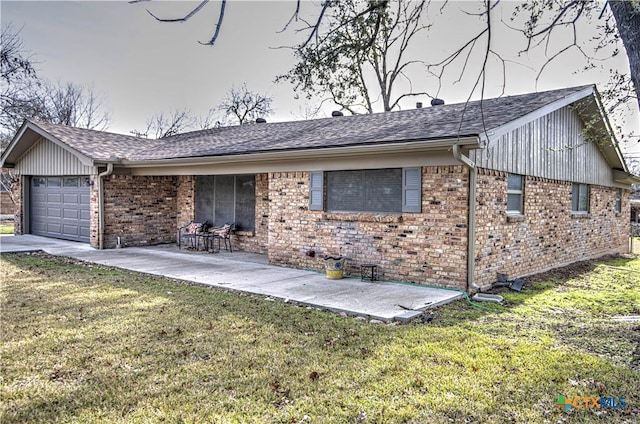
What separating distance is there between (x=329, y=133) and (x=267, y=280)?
397cm

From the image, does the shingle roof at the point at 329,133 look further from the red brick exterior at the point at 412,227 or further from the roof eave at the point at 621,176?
the roof eave at the point at 621,176

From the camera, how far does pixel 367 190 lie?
877 cm

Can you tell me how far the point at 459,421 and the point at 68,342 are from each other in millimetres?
3798

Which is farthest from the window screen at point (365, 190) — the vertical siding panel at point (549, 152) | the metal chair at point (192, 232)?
the metal chair at point (192, 232)

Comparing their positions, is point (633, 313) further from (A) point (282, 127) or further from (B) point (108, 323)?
(A) point (282, 127)

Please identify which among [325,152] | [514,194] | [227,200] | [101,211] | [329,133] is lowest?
[101,211]

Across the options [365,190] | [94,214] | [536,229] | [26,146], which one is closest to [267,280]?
[365,190]

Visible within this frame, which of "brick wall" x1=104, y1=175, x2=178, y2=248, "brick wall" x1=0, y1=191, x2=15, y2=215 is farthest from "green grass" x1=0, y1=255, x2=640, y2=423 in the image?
"brick wall" x1=0, y1=191, x2=15, y2=215

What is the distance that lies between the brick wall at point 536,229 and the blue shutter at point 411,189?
3.26 ft

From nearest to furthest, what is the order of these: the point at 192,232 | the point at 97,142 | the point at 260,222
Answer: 1. the point at 260,222
2. the point at 192,232
3. the point at 97,142

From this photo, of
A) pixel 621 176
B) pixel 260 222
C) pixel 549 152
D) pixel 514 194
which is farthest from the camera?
pixel 621 176

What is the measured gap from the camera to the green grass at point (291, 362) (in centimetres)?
329

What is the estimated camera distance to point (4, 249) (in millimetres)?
11711

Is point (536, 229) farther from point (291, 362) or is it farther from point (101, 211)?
point (101, 211)
